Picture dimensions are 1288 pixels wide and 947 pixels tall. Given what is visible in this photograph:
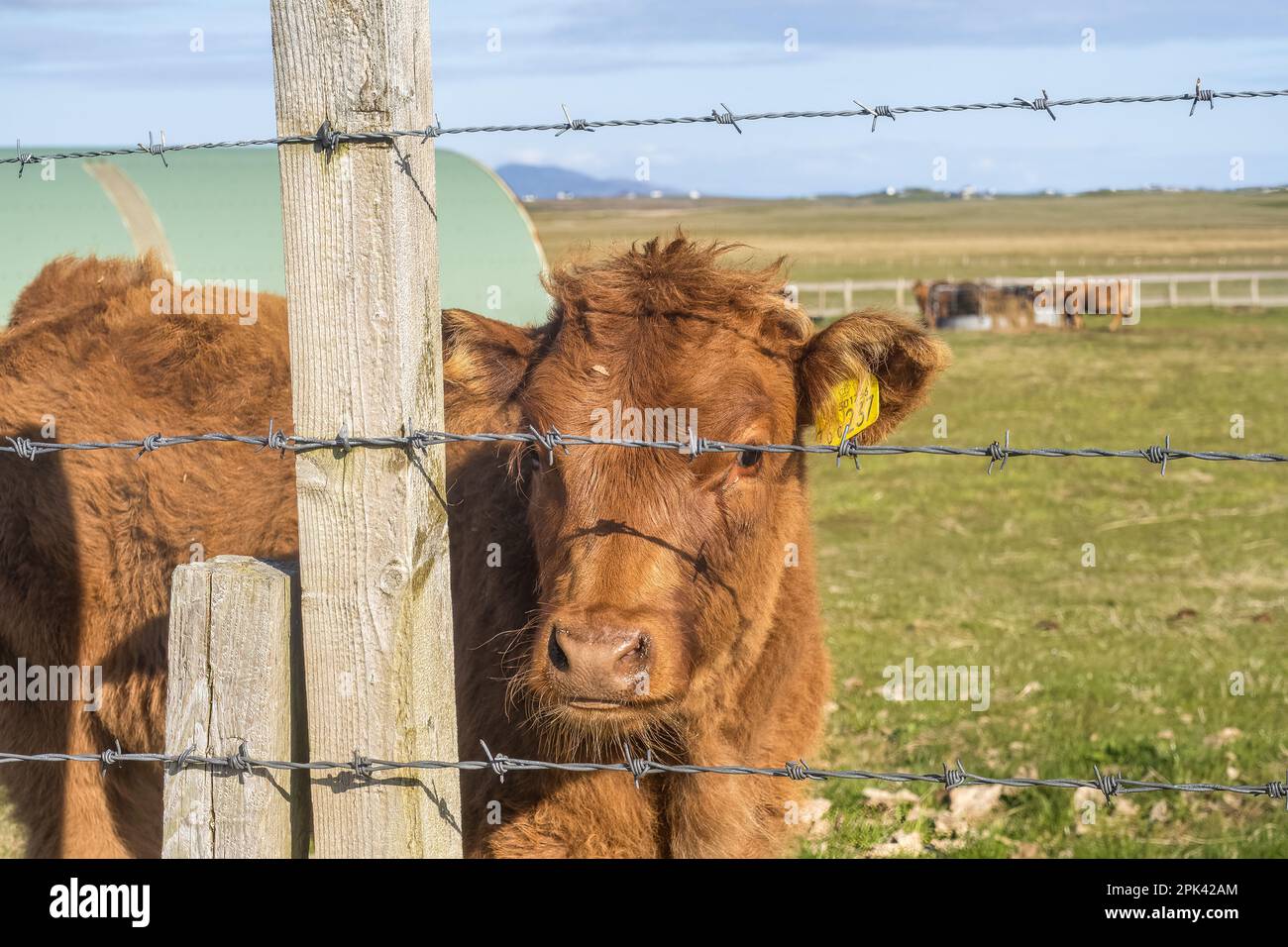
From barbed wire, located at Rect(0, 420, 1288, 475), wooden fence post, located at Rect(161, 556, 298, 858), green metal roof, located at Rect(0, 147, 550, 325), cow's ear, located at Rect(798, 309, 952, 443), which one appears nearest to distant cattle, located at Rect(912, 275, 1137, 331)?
green metal roof, located at Rect(0, 147, 550, 325)

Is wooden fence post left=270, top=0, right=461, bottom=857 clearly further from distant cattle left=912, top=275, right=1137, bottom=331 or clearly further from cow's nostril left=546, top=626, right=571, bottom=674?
distant cattle left=912, top=275, right=1137, bottom=331

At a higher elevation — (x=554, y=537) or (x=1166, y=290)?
(x=1166, y=290)

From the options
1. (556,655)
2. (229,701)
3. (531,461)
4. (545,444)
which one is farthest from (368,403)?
(531,461)

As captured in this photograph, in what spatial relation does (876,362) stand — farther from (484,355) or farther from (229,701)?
(229,701)

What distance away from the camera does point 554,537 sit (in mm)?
3832

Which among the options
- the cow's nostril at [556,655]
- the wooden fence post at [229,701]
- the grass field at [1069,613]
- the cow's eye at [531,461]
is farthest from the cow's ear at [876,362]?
the wooden fence post at [229,701]

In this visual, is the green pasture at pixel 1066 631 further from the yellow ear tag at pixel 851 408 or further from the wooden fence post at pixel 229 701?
the wooden fence post at pixel 229 701

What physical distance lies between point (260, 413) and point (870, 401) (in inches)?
102

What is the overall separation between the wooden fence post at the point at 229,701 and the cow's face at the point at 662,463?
0.83 m

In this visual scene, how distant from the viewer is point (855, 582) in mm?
10977

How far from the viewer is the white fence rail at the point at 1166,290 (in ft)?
146

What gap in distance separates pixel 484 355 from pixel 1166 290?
51.8 metres

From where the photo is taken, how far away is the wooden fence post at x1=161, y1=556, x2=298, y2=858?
2682 millimetres

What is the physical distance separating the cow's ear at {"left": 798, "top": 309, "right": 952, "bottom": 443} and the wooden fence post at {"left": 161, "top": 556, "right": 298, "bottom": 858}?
6.79ft
